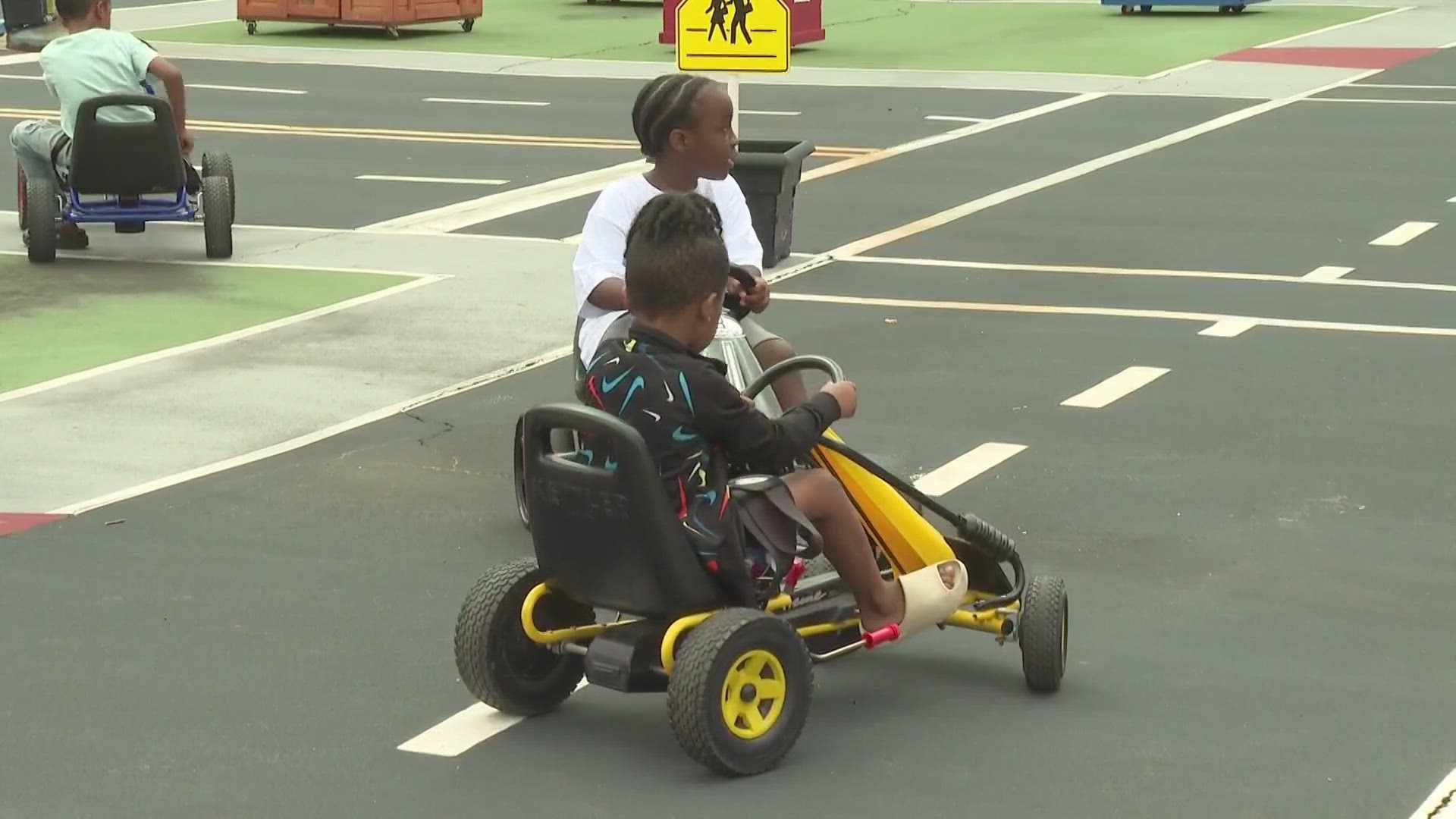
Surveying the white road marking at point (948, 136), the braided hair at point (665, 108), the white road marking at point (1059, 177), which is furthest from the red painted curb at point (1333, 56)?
the braided hair at point (665, 108)

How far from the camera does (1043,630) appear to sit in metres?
6.11

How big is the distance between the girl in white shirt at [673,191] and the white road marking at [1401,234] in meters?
7.47

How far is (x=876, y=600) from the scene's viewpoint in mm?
5883

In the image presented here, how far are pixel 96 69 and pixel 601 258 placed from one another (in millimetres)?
6745

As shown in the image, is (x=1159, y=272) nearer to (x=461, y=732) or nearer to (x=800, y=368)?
(x=800, y=368)

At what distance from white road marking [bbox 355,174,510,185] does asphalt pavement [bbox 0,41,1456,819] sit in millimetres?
5245

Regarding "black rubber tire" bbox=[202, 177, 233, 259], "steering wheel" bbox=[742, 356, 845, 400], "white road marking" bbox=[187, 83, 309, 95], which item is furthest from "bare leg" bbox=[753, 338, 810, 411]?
"white road marking" bbox=[187, 83, 309, 95]

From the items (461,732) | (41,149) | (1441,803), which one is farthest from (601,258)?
(41,149)

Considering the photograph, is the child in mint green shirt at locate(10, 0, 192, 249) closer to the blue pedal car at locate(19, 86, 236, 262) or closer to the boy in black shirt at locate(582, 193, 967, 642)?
the blue pedal car at locate(19, 86, 236, 262)

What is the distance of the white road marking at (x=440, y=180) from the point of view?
57.3 feet

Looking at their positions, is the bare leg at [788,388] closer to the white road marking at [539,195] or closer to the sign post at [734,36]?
the sign post at [734,36]

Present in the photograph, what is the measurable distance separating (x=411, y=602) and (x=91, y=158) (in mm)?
6905

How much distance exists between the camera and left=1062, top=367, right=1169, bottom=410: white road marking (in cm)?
995

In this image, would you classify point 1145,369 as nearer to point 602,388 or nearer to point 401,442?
point 401,442
